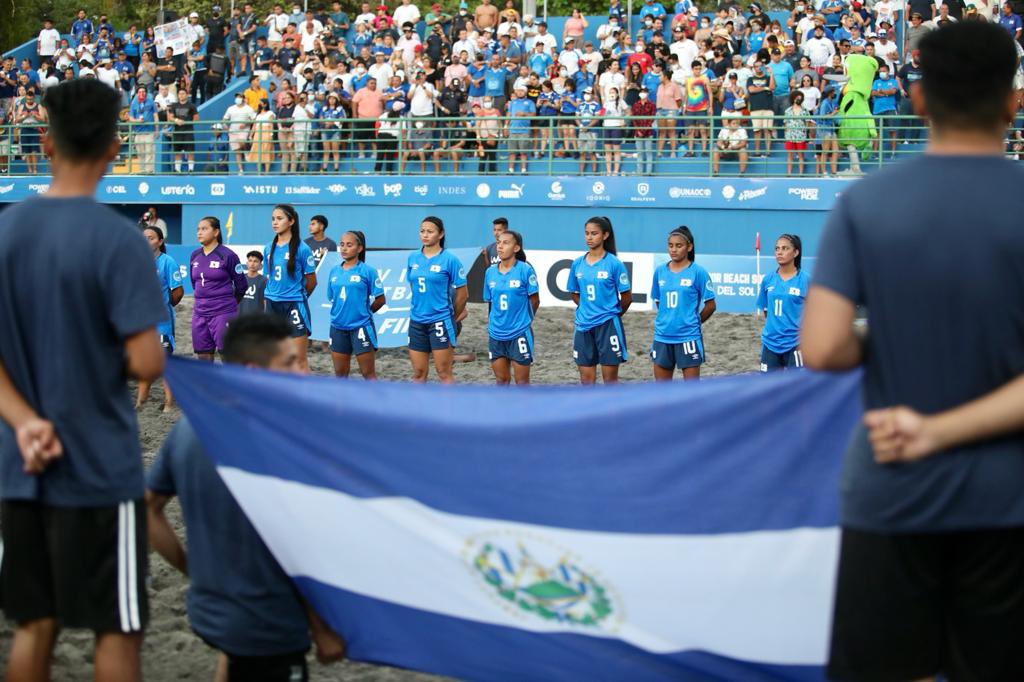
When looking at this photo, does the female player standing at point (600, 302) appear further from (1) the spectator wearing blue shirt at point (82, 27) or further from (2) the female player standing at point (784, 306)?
(1) the spectator wearing blue shirt at point (82, 27)

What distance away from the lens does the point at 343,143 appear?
2611cm

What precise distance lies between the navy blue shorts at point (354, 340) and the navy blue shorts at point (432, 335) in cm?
43

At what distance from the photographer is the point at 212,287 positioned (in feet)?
42.1

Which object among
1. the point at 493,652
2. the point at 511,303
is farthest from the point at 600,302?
the point at 493,652

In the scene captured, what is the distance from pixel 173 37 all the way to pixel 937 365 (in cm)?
2926

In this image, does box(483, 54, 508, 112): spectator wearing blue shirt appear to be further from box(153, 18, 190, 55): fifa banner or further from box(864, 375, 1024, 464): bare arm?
box(864, 375, 1024, 464): bare arm

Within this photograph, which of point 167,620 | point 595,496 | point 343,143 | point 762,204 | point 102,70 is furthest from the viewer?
point 102,70

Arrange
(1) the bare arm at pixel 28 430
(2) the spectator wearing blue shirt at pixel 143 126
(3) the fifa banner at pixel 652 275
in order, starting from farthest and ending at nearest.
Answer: (2) the spectator wearing blue shirt at pixel 143 126, (3) the fifa banner at pixel 652 275, (1) the bare arm at pixel 28 430

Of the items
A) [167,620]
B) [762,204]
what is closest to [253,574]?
[167,620]

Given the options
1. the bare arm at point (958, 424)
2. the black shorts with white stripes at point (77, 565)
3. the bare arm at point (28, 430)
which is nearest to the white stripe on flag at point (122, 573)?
the black shorts with white stripes at point (77, 565)

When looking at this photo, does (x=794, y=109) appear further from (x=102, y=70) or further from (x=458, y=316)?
(x=102, y=70)

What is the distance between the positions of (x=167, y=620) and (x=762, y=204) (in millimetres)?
17239

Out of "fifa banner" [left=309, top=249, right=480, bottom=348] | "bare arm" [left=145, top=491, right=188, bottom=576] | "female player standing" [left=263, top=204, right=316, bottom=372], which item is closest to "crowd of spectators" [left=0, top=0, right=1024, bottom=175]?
"fifa banner" [left=309, top=249, right=480, bottom=348]

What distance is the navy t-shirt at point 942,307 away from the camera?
2535 mm
